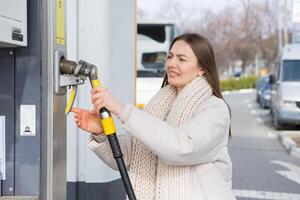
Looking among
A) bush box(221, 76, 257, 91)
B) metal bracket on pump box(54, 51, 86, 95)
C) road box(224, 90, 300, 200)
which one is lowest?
road box(224, 90, 300, 200)

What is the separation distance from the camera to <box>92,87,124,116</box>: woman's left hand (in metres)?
1.90

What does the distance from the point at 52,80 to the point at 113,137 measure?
1.15 feet

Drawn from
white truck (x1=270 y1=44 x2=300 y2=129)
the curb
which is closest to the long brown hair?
the curb

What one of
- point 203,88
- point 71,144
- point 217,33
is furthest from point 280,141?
point 217,33

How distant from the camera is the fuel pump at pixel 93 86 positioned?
197 centimetres

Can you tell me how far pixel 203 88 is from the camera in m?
2.13

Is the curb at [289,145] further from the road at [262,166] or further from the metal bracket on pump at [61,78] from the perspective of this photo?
the metal bracket on pump at [61,78]

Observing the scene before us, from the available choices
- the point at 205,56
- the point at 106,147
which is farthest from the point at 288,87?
the point at 106,147

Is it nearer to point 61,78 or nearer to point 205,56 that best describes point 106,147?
point 61,78

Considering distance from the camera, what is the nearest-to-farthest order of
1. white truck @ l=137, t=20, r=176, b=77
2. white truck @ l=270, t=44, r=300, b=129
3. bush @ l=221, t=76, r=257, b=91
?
white truck @ l=137, t=20, r=176, b=77
white truck @ l=270, t=44, r=300, b=129
bush @ l=221, t=76, r=257, b=91

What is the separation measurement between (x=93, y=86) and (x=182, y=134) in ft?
1.29

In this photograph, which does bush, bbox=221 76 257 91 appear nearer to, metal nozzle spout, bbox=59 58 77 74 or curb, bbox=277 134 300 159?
curb, bbox=277 134 300 159

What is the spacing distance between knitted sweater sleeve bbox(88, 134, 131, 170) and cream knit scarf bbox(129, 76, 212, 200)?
0.16ft

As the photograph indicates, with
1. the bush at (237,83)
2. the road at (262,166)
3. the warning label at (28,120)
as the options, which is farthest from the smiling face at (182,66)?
the bush at (237,83)
